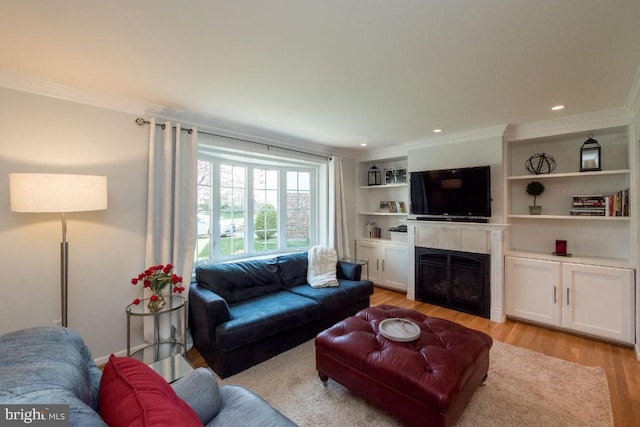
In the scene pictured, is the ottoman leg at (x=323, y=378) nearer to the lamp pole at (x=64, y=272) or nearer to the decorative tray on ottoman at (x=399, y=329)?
the decorative tray on ottoman at (x=399, y=329)

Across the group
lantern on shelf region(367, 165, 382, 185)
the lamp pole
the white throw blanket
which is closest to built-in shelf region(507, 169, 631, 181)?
lantern on shelf region(367, 165, 382, 185)

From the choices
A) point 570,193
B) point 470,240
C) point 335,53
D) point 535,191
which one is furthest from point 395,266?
point 335,53

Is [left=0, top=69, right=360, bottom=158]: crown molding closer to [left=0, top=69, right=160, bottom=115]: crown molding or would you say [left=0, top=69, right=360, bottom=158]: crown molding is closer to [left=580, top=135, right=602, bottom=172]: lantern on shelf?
[left=0, top=69, right=160, bottom=115]: crown molding

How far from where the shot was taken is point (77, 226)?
7.69 feet

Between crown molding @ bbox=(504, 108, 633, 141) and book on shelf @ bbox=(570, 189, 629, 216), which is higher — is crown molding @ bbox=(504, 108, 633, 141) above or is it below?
above

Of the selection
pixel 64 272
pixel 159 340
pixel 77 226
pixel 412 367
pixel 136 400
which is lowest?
pixel 159 340

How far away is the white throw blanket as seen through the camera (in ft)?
11.4

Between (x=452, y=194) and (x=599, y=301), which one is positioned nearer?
(x=599, y=301)

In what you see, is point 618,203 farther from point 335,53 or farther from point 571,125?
point 335,53

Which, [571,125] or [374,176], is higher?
[571,125]

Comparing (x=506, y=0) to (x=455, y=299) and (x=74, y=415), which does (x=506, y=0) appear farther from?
(x=455, y=299)

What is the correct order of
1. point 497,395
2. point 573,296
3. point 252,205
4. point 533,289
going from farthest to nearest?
point 252,205 < point 533,289 < point 573,296 < point 497,395

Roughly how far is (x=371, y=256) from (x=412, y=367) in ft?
10.5

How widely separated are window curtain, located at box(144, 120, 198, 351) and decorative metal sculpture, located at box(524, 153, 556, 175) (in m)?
4.08
